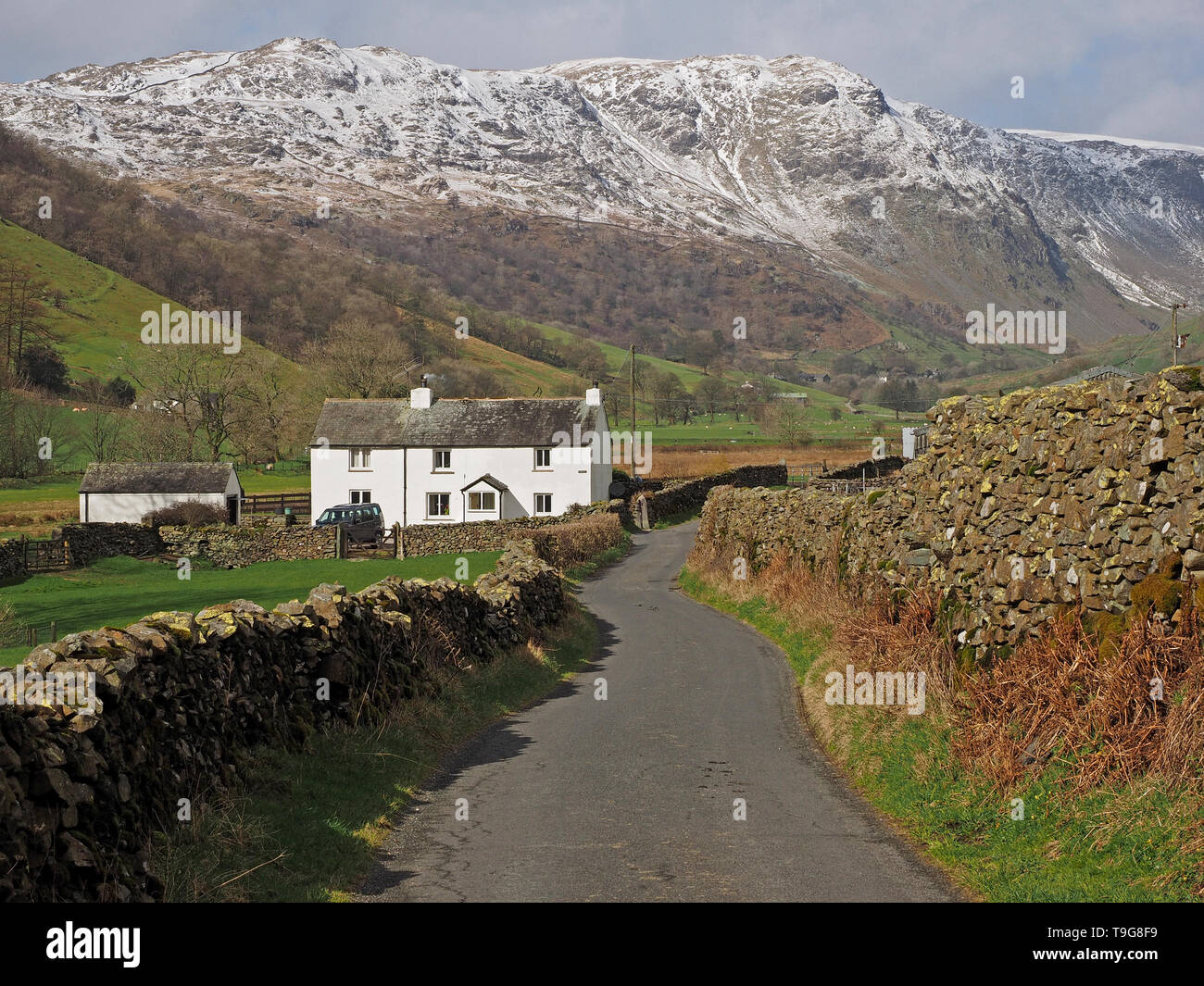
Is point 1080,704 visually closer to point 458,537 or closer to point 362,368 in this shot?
point 458,537

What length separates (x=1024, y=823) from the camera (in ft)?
30.1

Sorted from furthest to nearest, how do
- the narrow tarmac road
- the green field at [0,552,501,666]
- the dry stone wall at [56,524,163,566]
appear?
the dry stone wall at [56,524,163,566] < the green field at [0,552,501,666] < the narrow tarmac road

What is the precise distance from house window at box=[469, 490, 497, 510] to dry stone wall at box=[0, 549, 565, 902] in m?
53.9

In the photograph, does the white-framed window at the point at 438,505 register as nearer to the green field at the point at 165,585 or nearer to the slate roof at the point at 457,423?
the slate roof at the point at 457,423

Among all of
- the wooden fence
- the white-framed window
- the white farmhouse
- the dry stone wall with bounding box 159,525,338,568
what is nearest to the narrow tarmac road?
the dry stone wall with bounding box 159,525,338,568

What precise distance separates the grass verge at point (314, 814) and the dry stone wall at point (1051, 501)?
22.0ft

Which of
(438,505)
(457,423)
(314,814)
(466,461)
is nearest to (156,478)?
(438,505)

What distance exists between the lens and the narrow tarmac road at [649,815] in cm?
868

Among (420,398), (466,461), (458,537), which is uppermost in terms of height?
(420,398)

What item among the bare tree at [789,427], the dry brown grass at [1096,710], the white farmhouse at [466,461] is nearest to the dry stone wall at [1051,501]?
the dry brown grass at [1096,710]

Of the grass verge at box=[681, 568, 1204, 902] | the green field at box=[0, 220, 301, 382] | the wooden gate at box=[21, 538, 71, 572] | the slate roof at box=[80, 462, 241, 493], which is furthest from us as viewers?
the green field at box=[0, 220, 301, 382]

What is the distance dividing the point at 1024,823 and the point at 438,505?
64.0 meters

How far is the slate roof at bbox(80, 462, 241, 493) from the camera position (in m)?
67.9

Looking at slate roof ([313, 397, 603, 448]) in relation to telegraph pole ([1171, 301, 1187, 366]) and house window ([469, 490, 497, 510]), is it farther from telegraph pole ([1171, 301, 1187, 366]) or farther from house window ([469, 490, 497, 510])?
telegraph pole ([1171, 301, 1187, 366])
